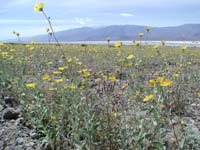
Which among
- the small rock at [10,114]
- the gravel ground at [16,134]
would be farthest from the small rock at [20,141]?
the small rock at [10,114]

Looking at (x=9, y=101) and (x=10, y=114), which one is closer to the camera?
(x=10, y=114)

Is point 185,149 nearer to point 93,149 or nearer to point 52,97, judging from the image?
point 93,149

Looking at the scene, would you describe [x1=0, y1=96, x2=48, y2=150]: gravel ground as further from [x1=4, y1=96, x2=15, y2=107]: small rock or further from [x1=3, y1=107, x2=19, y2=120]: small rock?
[x1=4, y1=96, x2=15, y2=107]: small rock

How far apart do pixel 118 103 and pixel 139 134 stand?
0.75 m

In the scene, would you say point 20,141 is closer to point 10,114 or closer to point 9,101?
point 10,114

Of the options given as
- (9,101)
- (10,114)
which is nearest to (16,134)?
(10,114)

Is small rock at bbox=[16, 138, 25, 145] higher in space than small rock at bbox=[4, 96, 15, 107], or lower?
lower

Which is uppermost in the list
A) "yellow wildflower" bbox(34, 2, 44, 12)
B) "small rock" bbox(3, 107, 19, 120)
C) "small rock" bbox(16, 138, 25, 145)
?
"yellow wildflower" bbox(34, 2, 44, 12)

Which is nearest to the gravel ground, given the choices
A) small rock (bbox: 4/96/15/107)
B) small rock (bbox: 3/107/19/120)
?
small rock (bbox: 3/107/19/120)

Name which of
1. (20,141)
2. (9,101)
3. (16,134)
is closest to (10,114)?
(16,134)

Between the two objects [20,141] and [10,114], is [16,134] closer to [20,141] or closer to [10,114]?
[20,141]

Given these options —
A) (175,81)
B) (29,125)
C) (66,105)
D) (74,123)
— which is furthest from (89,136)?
(175,81)

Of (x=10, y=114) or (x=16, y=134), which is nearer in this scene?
(x=16, y=134)

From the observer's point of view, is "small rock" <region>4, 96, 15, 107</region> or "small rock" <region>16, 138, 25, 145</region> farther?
"small rock" <region>4, 96, 15, 107</region>
